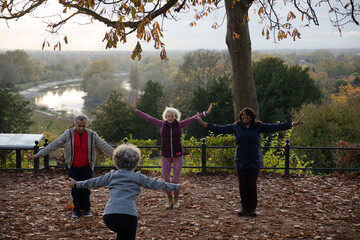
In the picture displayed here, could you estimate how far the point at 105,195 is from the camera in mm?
8156

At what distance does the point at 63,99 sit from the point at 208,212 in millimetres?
107463

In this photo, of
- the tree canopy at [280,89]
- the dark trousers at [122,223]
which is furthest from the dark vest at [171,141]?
the tree canopy at [280,89]

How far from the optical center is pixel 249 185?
6.32 m

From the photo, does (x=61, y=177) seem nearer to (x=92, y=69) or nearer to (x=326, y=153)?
(x=326, y=153)

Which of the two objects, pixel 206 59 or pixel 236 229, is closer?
pixel 236 229

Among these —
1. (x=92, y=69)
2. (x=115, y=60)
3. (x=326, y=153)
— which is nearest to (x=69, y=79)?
(x=115, y=60)

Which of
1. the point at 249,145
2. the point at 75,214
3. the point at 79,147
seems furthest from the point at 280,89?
the point at 79,147

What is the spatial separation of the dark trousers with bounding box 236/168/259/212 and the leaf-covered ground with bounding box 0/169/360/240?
292 millimetres

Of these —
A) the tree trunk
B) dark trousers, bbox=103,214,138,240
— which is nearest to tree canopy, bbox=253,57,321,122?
the tree trunk

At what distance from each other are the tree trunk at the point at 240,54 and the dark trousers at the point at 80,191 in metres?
5.36

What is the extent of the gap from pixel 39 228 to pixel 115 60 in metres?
154

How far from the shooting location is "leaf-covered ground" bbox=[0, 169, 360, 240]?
18.6 ft

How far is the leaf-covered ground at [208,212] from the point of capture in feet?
18.6

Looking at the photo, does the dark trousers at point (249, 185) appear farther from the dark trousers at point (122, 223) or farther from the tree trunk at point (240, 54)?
the tree trunk at point (240, 54)
